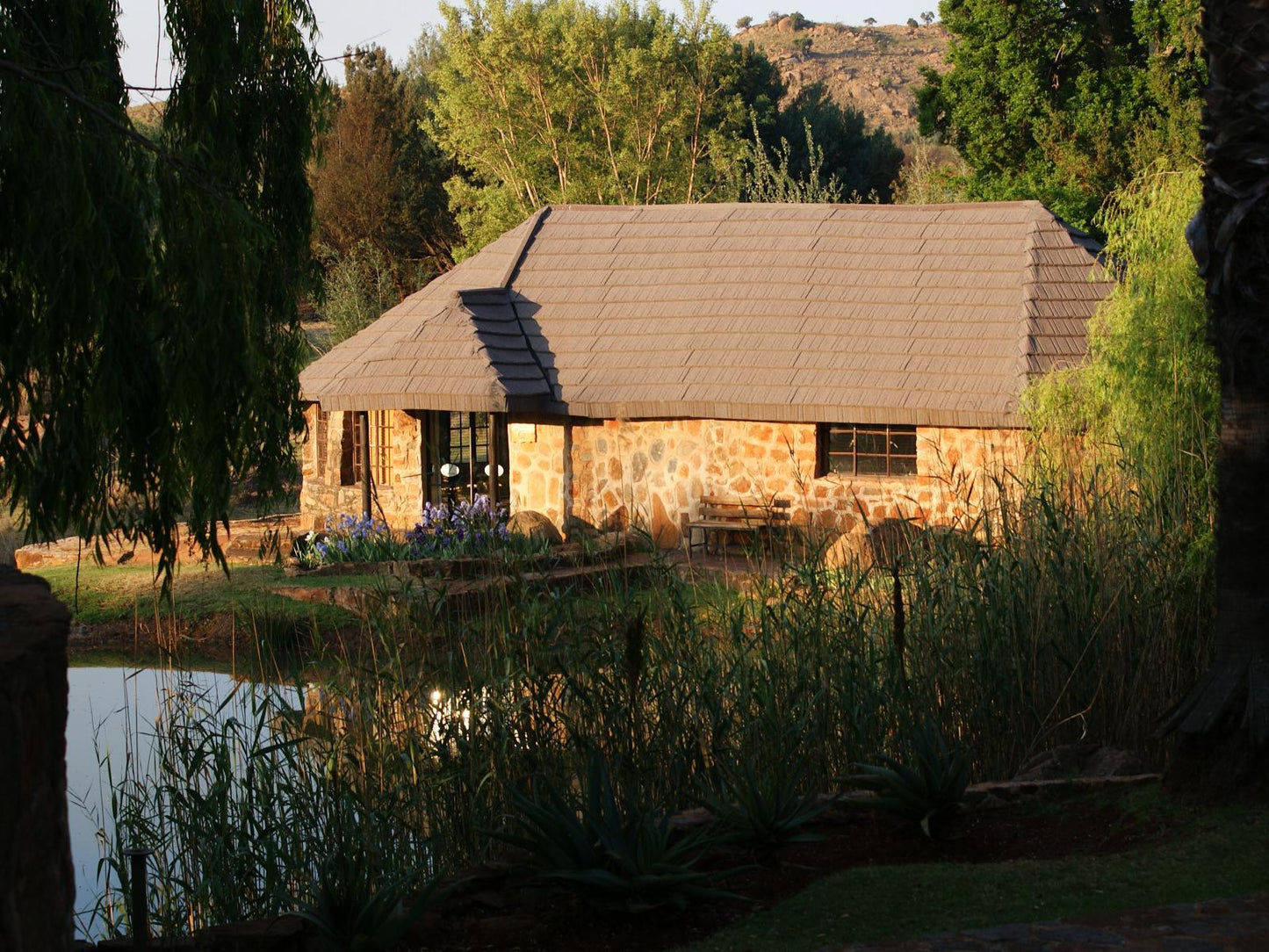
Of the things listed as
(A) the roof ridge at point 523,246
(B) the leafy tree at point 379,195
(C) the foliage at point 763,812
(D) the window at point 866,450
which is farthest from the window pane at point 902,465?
(B) the leafy tree at point 379,195

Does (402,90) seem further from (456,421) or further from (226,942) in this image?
(226,942)

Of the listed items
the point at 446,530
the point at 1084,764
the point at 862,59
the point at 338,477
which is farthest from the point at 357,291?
the point at 862,59

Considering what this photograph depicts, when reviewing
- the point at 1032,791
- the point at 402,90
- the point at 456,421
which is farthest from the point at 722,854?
the point at 402,90

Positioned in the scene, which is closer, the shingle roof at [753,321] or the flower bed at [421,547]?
the flower bed at [421,547]

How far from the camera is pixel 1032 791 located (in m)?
5.09

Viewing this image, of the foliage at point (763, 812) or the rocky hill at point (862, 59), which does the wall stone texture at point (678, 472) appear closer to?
the foliage at point (763, 812)

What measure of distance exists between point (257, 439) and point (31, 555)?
40.2ft

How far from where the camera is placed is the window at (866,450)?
55.3ft

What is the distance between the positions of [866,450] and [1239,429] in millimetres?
12151

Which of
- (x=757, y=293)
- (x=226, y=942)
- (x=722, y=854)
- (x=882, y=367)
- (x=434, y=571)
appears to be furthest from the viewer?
(x=757, y=293)

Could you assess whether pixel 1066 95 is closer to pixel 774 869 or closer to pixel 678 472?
pixel 678 472

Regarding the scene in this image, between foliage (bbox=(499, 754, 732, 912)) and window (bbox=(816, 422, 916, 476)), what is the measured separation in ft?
42.0

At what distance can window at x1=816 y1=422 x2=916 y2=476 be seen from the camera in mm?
16859

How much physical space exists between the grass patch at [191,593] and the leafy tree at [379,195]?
16841 mm
